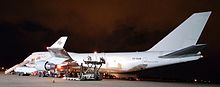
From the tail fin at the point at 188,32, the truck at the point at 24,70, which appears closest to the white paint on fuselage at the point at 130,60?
the tail fin at the point at 188,32

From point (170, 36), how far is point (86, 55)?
12.8m

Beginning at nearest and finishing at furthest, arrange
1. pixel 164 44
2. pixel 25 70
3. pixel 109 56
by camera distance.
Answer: pixel 164 44, pixel 109 56, pixel 25 70

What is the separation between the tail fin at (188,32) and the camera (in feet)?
124

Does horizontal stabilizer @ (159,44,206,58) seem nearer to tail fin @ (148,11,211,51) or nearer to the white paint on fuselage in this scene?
the white paint on fuselage

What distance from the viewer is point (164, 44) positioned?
40.3 m

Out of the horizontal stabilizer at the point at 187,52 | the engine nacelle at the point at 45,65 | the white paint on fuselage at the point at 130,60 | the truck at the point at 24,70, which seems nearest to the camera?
the horizontal stabilizer at the point at 187,52

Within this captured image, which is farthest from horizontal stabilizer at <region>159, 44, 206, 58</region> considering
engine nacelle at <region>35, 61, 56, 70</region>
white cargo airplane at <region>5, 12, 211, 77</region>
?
engine nacelle at <region>35, 61, 56, 70</region>

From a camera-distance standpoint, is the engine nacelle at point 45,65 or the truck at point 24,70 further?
the truck at point 24,70

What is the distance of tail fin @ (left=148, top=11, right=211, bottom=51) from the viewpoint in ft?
124

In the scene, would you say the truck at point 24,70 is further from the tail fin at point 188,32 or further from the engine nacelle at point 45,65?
the tail fin at point 188,32

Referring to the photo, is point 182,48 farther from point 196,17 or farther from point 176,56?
point 196,17

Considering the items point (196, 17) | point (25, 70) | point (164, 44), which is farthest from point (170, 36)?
point (25, 70)

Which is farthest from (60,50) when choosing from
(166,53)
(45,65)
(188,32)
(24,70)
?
(188,32)

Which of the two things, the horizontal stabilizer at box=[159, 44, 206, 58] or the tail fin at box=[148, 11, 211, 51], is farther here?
the tail fin at box=[148, 11, 211, 51]
